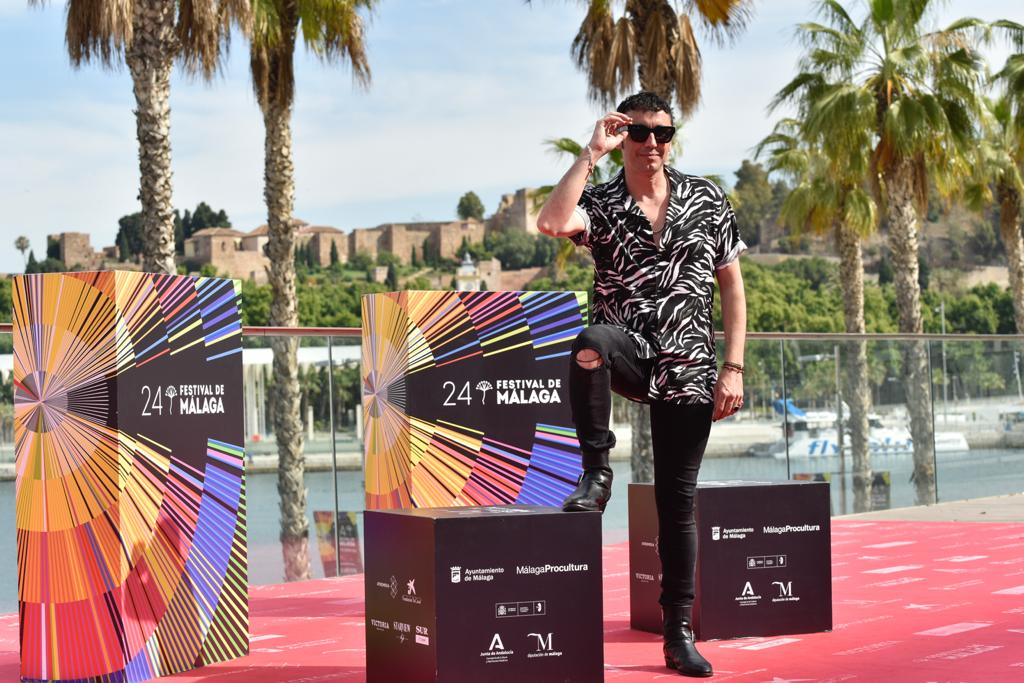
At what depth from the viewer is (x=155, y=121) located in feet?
40.7

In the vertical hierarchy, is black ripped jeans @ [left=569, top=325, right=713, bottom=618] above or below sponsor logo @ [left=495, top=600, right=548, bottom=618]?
above

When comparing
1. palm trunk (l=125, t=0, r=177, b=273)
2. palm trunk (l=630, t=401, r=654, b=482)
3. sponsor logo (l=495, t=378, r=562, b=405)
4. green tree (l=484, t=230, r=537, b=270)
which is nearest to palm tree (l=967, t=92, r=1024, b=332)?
palm trunk (l=630, t=401, r=654, b=482)

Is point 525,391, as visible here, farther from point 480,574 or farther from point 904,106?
point 904,106

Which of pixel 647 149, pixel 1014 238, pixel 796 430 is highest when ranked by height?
pixel 1014 238

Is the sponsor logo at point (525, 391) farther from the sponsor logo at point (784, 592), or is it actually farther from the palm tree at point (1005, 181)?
the palm tree at point (1005, 181)

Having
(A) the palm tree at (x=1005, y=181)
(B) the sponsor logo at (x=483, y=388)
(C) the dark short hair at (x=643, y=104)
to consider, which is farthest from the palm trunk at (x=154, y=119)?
(A) the palm tree at (x=1005, y=181)

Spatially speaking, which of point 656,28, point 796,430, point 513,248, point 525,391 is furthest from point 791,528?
point 513,248

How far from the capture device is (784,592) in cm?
505

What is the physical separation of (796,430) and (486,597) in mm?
Answer: 7604

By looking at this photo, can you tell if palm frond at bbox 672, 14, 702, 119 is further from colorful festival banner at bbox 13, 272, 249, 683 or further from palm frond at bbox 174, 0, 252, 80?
colorful festival banner at bbox 13, 272, 249, 683

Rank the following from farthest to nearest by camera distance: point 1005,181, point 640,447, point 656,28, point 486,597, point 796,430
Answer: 1. point 1005,181
2. point 656,28
3. point 640,447
4. point 796,430
5. point 486,597

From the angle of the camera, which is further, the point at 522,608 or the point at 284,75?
the point at 284,75

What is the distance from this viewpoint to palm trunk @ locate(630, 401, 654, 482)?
1080cm

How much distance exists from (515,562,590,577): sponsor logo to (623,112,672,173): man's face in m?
1.21
